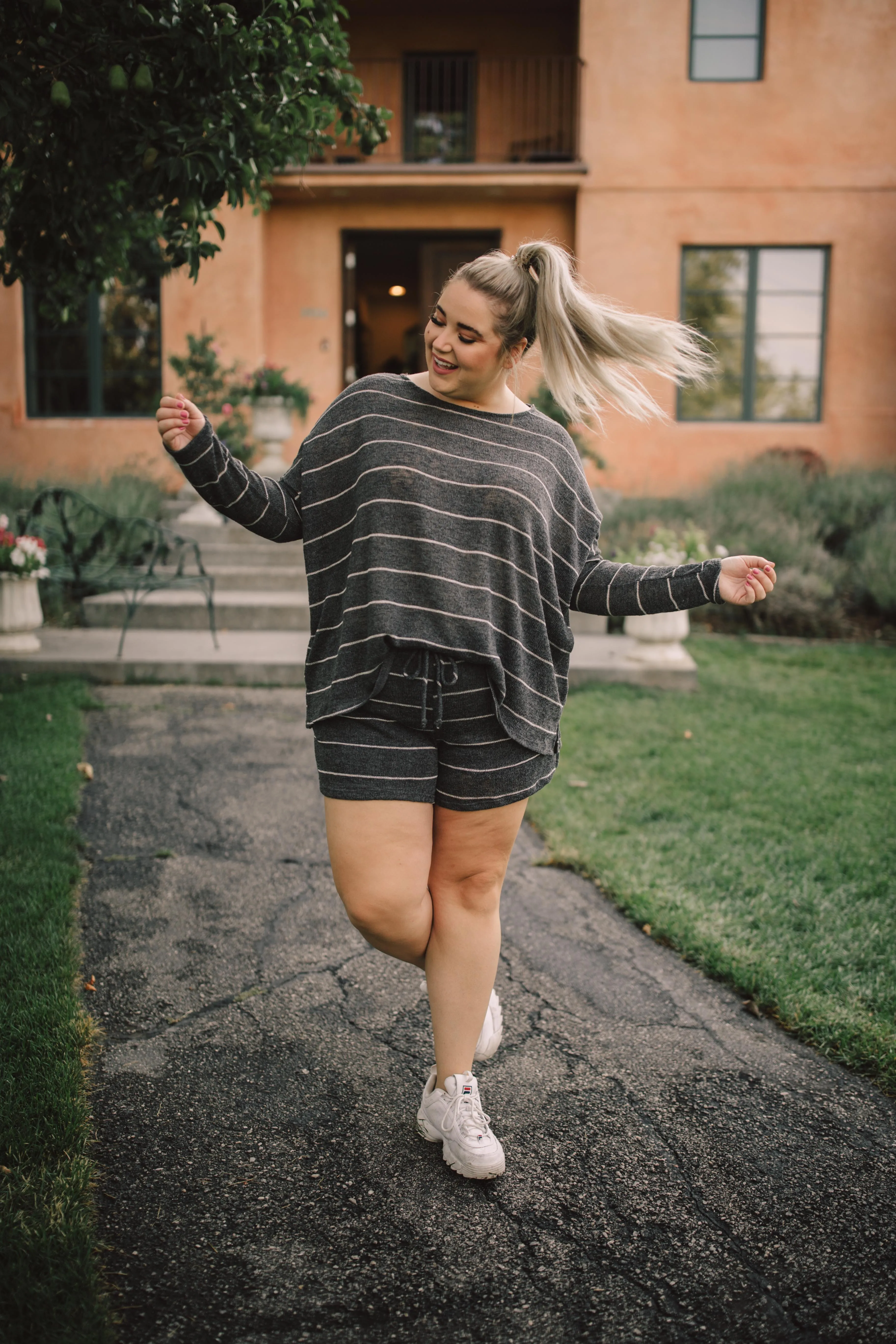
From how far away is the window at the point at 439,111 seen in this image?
13.2 metres

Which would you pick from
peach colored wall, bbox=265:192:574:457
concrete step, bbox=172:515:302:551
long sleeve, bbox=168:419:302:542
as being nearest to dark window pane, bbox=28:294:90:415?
peach colored wall, bbox=265:192:574:457

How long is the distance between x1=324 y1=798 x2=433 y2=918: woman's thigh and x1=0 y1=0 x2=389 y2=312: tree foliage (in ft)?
7.34

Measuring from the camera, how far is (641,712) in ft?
20.3

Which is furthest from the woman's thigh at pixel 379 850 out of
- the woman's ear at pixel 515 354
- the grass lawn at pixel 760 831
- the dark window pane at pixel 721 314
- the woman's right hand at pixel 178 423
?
the dark window pane at pixel 721 314

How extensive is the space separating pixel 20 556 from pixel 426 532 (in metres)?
5.30

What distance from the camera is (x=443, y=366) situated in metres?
1.99

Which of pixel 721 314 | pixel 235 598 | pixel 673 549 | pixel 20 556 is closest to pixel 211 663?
pixel 20 556

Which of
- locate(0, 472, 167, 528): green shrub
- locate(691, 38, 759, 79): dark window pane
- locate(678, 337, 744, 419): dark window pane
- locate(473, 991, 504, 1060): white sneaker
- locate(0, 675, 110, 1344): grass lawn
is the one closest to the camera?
locate(0, 675, 110, 1344): grass lawn

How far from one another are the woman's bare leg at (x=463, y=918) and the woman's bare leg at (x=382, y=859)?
2.6 inches

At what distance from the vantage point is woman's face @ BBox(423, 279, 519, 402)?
1972 mm

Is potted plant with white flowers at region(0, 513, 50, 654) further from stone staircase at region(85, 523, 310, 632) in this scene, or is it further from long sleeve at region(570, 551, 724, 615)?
long sleeve at region(570, 551, 724, 615)

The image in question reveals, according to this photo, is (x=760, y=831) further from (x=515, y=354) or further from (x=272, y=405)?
(x=272, y=405)

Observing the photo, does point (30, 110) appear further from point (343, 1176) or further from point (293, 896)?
point (343, 1176)

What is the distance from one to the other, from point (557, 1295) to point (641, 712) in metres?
4.56
